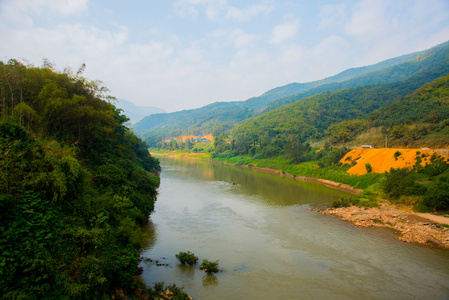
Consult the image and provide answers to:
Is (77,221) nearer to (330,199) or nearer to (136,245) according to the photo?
(136,245)

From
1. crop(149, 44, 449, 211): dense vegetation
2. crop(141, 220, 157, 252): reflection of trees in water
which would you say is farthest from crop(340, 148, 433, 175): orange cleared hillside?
crop(141, 220, 157, 252): reflection of trees in water

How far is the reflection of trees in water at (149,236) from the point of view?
14659 millimetres

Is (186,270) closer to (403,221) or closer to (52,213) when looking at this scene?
(52,213)

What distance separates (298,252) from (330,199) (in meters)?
14.8

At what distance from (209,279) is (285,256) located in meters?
4.61

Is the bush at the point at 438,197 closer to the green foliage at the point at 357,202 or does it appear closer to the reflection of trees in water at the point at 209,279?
the green foliage at the point at 357,202

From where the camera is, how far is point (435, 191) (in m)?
20.3

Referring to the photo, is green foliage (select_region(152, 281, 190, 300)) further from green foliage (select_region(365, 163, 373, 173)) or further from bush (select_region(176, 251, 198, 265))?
green foliage (select_region(365, 163, 373, 173))

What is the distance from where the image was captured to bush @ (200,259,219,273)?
11.9 meters

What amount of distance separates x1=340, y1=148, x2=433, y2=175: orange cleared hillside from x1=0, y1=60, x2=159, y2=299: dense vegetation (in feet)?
96.9

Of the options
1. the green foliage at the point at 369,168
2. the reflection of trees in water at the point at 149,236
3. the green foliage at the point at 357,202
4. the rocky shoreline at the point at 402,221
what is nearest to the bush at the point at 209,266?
the reflection of trees in water at the point at 149,236

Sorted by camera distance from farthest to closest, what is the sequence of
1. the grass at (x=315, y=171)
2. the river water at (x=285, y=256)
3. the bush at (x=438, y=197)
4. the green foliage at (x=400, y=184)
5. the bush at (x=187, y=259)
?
the grass at (x=315, y=171) → the green foliage at (x=400, y=184) → the bush at (x=438, y=197) → the bush at (x=187, y=259) → the river water at (x=285, y=256)

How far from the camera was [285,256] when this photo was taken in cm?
1384

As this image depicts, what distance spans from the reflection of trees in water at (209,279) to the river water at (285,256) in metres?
0.04
